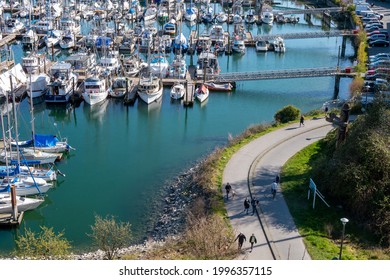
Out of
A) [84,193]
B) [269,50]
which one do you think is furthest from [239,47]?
[84,193]

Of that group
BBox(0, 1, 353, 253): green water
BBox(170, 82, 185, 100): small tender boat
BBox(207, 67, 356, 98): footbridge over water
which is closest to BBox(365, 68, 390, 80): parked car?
BBox(207, 67, 356, 98): footbridge over water

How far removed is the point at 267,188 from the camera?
102 ft

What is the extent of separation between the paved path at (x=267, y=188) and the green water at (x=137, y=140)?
5.34 meters

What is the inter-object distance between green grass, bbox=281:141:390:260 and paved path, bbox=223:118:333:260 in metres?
0.48

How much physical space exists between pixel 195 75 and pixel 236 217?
32963 millimetres

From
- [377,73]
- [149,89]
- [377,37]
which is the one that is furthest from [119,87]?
[377,37]

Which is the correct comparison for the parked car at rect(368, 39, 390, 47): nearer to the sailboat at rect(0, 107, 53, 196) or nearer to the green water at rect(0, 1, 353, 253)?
the green water at rect(0, 1, 353, 253)

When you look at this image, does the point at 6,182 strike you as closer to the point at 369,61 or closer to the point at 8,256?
the point at 8,256

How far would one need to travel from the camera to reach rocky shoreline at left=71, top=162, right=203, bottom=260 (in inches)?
1111

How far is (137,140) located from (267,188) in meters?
17.1

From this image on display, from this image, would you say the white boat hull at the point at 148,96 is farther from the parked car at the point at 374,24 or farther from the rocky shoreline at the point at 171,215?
the parked car at the point at 374,24

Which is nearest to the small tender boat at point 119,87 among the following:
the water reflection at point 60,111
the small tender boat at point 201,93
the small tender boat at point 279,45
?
the water reflection at point 60,111

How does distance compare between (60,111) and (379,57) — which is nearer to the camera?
(60,111)

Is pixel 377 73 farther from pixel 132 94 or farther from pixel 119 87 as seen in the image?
pixel 119 87
